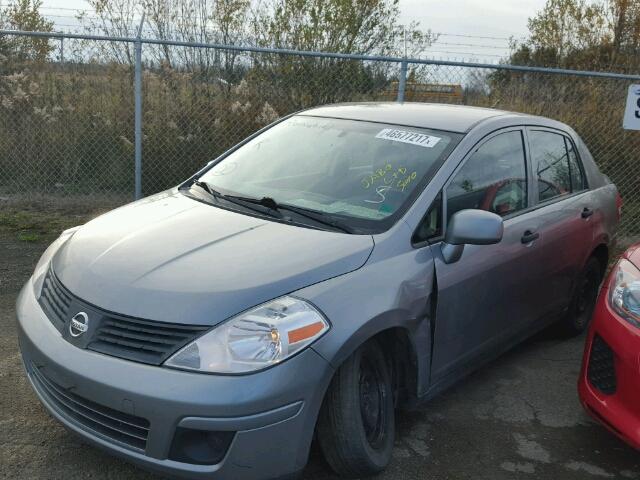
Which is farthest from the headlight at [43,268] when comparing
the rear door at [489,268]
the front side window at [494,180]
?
the front side window at [494,180]

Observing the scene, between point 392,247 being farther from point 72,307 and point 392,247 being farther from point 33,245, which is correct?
point 33,245

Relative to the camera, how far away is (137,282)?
285cm

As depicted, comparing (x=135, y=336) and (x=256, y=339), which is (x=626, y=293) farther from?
(x=135, y=336)

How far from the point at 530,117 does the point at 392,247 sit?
191 cm

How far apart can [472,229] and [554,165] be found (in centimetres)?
161

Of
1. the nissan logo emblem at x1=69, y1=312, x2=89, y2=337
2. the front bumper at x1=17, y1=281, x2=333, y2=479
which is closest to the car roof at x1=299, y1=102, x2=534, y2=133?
the front bumper at x1=17, y1=281, x2=333, y2=479

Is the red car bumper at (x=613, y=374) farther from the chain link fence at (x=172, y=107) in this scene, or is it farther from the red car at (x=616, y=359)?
the chain link fence at (x=172, y=107)

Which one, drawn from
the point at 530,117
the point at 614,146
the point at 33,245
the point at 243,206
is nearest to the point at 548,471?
the point at 243,206

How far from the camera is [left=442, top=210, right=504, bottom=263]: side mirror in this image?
3346mm

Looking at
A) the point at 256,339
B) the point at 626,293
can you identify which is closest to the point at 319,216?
the point at 256,339

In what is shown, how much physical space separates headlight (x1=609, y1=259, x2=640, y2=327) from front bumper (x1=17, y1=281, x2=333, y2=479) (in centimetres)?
148

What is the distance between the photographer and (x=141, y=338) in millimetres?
2672

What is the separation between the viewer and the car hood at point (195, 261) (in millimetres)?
2740

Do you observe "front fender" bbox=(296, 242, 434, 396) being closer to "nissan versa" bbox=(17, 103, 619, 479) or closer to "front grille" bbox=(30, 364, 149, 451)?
"nissan versa" bbox=(17, 103, 619, 479)
